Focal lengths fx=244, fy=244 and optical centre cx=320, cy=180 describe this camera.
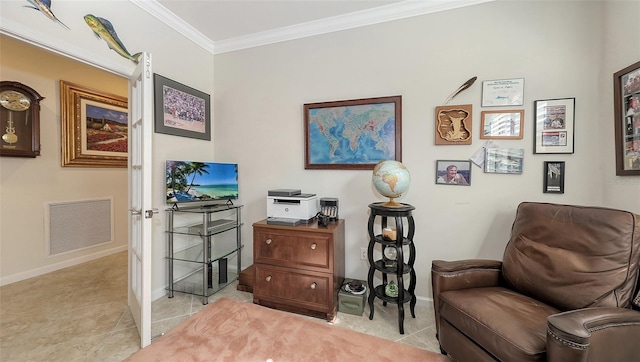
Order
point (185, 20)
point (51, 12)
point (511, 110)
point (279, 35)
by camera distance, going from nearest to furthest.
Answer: point (51, 12), point (511, 110), point (185, 20), point (279, 35)

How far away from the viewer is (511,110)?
198 centimetres

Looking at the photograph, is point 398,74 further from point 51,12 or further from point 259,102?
point 51,12

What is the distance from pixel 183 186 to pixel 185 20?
1664mm

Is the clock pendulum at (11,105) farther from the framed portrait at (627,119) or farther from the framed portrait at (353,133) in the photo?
the framed portrait at (627,119)

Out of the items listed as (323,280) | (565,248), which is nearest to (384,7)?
(565,248)

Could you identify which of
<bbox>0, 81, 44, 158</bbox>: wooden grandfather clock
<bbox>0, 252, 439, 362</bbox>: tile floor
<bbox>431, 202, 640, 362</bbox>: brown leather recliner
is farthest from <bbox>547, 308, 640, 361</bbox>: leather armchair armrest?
<bbox>0, 81, 44, 158</bbox>: wooden grandfather clock

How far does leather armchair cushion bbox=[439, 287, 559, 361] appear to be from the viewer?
3.51 feet

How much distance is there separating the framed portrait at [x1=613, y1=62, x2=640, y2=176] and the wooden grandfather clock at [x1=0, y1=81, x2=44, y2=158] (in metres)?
5.28

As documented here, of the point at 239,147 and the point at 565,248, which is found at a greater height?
the point at 239,147

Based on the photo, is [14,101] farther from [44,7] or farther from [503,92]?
[503,92]

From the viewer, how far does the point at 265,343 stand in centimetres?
137

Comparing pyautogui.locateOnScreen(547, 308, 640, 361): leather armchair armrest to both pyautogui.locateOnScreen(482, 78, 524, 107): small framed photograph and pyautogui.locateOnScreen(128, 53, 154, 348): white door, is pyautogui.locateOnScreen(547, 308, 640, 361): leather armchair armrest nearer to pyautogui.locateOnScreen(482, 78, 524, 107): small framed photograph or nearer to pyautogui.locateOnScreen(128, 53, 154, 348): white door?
pyautogui.locateOnScreen(482, 78, 524, 107): small framed photograph

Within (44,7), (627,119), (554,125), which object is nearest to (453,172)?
(554,125)

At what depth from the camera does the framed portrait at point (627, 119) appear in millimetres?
1492
